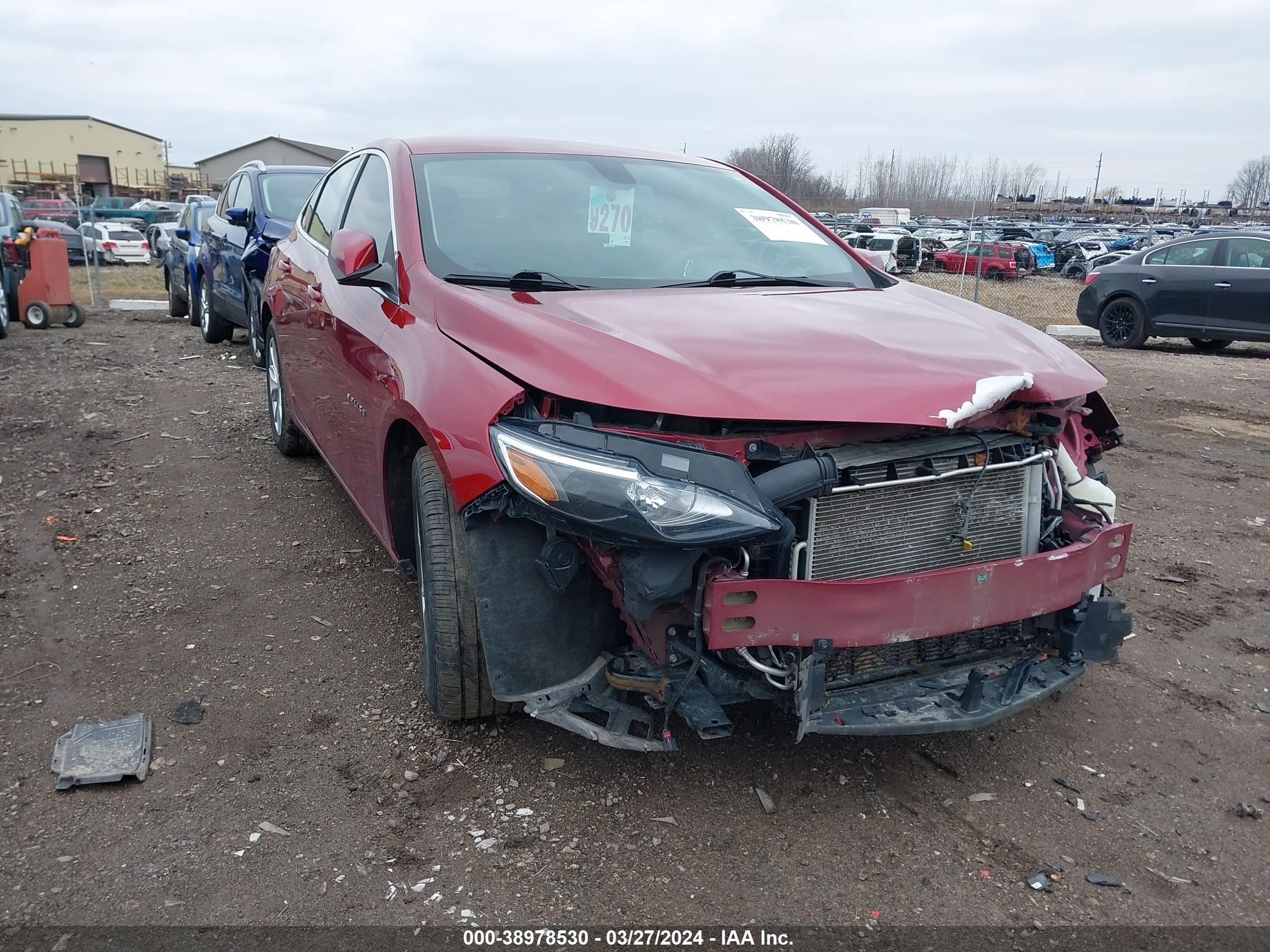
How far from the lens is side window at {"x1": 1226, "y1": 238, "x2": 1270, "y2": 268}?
11.8m

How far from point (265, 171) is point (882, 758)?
7.85 meters

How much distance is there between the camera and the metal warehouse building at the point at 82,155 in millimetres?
61688

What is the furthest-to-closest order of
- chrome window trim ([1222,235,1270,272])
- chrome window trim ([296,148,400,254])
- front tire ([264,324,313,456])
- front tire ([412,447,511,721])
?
chrome window trim ([1222,235,1270,272]) → front tire ([264,324,313,456]) → chrome window trim ([296,148,400,254]) → front tire ([412,447,511,721])

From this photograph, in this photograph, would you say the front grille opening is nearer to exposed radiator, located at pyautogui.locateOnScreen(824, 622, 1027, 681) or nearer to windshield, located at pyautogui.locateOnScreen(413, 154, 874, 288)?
exposed radiator, located at pyautogui.locateOnScreen(824, 622, 1027, 681)

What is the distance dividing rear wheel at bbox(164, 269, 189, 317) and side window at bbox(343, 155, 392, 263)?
10106mm

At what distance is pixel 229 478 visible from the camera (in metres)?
5.61

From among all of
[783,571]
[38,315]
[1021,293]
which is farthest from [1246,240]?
[38,315]

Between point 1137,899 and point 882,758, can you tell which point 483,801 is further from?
point 1137,899

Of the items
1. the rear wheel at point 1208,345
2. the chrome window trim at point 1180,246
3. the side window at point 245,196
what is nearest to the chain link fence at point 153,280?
the chrome window trim at point 1180,246

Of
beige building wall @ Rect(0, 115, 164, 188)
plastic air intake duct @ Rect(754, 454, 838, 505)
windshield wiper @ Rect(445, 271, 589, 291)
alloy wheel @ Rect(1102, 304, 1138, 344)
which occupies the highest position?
beige building wall @ Rect(0, 115, 164, 188)

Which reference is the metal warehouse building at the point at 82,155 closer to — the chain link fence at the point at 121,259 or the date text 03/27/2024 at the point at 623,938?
the chain link fence at the point at 121,259

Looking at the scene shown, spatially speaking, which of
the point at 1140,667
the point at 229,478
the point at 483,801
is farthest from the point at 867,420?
the point at 229,478

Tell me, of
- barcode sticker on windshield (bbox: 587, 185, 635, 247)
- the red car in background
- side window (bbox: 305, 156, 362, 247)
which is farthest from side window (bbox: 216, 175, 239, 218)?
the red car in background

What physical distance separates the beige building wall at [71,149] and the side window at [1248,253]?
6623 cm
